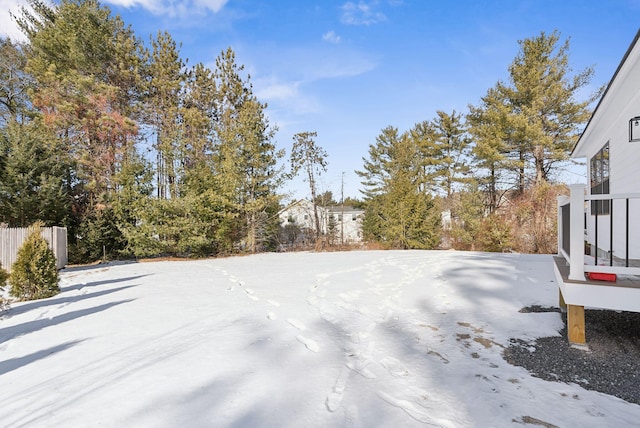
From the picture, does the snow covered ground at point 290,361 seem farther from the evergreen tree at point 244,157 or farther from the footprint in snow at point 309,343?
the evergreen tree at point 244,157

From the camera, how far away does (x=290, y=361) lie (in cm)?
294

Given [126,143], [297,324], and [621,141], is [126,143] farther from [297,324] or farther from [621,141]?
[621,141]

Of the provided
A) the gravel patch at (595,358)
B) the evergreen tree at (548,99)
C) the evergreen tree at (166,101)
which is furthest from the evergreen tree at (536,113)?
the evergreen tree at (166,101)

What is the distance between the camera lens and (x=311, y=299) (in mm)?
5406

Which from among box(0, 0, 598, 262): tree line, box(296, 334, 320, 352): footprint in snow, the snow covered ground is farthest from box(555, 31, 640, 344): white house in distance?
box(0, 0, 598, 262): tree line

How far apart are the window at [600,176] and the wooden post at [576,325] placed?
12.5 feet

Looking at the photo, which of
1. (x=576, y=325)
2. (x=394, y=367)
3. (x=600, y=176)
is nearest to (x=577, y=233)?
(x=576, y=325)

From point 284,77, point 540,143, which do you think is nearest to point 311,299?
point 284,77

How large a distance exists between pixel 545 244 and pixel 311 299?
11.4 meters

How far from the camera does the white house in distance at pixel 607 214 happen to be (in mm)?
3021

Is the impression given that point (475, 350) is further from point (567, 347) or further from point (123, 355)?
point (123, 355)

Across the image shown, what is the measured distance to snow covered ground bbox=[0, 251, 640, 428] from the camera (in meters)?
2.11

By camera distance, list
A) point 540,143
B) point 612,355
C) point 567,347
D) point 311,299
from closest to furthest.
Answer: point 612,355, point 567,347, point 311,299, point 540,143

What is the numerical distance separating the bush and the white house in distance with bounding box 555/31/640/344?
28.1 feet
